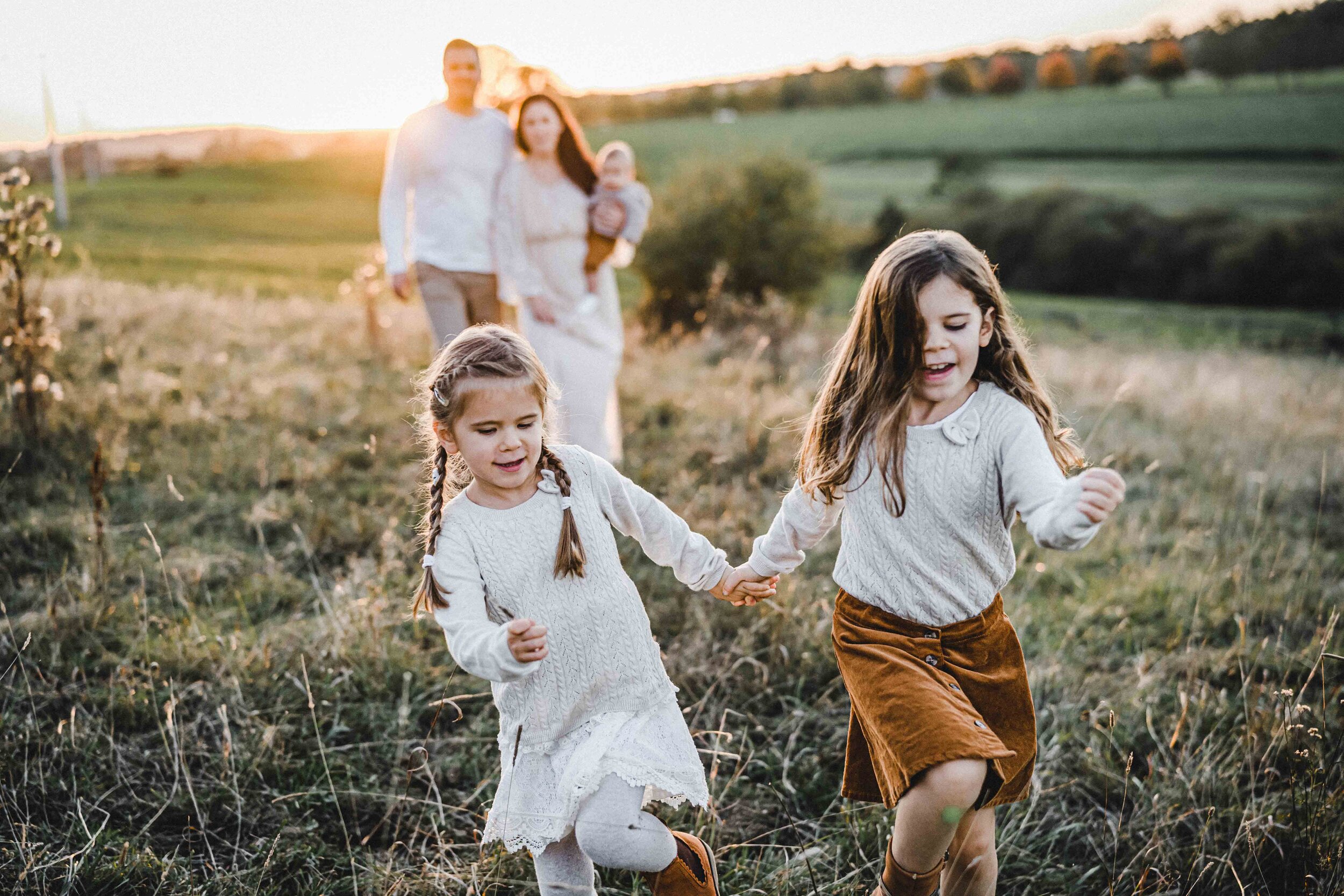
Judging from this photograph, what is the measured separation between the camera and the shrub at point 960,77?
171 ft

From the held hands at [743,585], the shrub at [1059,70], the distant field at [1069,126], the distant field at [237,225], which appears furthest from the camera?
the shrub at [1059,70]

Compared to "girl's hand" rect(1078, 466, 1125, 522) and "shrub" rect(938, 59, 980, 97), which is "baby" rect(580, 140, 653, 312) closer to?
"girl's hand" rect(1078, 466, 1125, 522)

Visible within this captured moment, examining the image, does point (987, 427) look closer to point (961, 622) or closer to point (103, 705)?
point (961, 622)

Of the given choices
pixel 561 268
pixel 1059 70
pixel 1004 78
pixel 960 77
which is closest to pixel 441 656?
pixel 561 268

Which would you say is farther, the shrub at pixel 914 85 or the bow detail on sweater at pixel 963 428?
the shrub at pixel 914 85

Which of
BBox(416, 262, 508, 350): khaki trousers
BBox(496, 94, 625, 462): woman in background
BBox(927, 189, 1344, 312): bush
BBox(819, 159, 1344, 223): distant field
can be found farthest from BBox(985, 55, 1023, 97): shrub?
BBox(416, 262, 508, 350): khaki trousers

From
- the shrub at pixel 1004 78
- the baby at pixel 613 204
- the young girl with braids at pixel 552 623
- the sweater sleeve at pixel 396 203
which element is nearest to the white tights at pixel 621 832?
the young girl with braids at pixel 552 623

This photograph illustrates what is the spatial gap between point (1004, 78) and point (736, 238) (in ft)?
150

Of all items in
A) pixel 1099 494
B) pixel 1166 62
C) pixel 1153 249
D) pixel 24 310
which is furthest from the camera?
pixel 1166 62

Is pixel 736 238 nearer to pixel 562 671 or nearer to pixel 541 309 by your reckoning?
pixel 541 309

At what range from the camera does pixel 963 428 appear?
6.81ft

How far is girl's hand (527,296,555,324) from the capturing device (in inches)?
205

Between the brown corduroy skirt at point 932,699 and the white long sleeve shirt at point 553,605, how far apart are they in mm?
507

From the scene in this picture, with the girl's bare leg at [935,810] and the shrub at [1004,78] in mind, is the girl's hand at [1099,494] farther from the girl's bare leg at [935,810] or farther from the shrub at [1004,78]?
the shrub at [1004,78]
